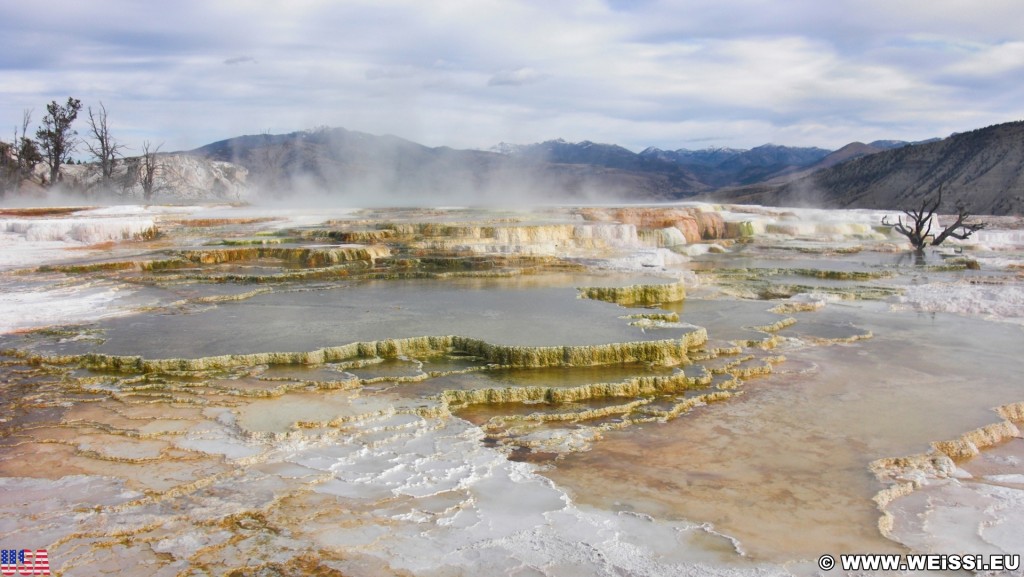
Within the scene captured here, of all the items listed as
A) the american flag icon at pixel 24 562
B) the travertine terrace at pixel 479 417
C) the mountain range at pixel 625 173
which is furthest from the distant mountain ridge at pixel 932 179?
the american flag icon at pixel 24 562

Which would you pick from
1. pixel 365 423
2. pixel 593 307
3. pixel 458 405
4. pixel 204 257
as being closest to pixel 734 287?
pixel 593 307

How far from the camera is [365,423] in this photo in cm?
458

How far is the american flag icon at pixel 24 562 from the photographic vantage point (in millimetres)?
2881

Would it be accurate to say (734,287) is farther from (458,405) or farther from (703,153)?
(703,153)

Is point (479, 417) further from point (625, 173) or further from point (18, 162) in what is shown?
point (625, 173)

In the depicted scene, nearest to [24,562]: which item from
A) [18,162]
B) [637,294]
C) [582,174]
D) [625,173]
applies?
[637,294]

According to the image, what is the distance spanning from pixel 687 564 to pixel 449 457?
5.18 feet

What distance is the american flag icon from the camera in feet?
9.45

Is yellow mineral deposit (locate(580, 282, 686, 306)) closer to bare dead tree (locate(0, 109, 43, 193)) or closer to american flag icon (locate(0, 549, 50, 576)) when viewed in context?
american flag icon (locate(0, 549, 50, 576))

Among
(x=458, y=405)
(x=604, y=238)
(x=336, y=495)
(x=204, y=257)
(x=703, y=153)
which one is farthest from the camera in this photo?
(x=703, y=153)

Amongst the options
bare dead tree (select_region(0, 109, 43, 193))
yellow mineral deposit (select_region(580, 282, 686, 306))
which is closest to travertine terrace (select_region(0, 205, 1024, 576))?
yellow mineral deposit (select_region(580, 282, 686, 306))

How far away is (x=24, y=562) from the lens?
293 centimetres

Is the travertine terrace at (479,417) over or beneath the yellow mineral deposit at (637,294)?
beneath

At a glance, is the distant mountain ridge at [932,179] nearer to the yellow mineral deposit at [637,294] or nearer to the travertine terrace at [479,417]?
the yellow mineral deposit at [637,294]
